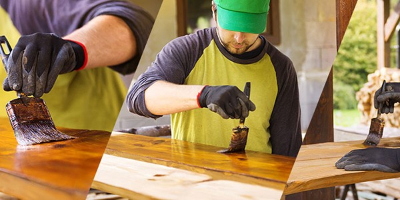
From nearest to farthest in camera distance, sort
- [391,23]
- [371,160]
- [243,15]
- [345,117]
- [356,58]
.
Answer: [243,15], [371,160], [391,23], [356,58], [345,117]

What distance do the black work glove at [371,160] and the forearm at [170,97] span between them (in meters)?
0.65

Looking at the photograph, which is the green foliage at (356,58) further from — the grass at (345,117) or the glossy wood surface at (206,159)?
the glossy wood surface at (206,159)

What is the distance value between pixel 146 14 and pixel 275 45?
1.11 ft

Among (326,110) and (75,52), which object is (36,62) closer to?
(75,52)

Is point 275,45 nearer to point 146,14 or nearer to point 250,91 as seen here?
point 250,91

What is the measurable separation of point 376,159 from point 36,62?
2.75 ft

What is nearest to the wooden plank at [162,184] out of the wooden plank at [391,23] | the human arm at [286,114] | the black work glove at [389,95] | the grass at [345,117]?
the human arm at [286,114]

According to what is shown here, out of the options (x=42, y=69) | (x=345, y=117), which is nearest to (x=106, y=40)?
(x=42, y=69)

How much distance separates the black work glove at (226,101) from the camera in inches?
28.7

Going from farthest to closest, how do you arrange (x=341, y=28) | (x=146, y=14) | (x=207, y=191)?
(x=146, y=14)
(x=341, y=28)
(x=207, y=191)

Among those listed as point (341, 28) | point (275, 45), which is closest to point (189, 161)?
point (275, 45)

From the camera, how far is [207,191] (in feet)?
2.41

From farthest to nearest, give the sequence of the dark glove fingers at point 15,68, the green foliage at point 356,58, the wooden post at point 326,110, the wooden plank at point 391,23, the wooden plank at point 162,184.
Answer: the green foliage at point 356,58
the wooden plank at point 391,23
the dark glove fingers at point 15,68
the wooden post at point 326,110
the wooden plank at point 162,184

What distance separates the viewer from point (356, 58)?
5348 mm
